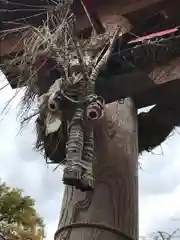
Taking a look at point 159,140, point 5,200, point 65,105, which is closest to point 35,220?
point 5,200

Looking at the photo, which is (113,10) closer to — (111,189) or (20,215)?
(111,189)

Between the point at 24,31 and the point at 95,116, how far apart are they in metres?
1.03

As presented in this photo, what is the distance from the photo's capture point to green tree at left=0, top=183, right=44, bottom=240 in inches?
488

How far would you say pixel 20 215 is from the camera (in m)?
13.1

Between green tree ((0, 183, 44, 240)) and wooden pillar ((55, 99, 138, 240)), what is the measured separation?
28.9 feet

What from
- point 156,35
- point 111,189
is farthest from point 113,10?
point 111,189

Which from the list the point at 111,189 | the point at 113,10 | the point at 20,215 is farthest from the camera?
the point at 20,215

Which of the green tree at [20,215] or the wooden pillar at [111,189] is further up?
the green tree at [20,215]

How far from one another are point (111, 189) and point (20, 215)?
1007 cm

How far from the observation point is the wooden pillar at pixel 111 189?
321 centimetres

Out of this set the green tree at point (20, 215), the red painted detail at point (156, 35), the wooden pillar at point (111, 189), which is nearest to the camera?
the wooden pillar at point (111, 189)

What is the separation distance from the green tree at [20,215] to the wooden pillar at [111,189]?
347 inches

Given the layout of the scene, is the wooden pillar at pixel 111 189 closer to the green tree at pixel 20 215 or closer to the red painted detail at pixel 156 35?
the red painted detail at pixel 156 35

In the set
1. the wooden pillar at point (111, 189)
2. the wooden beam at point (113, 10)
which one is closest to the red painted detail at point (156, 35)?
the wooden beam at point (113, 10)
